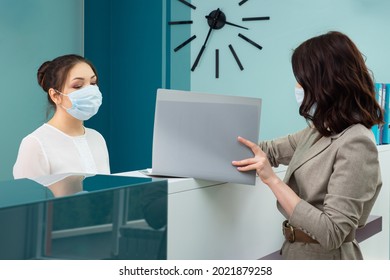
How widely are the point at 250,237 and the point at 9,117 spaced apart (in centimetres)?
271

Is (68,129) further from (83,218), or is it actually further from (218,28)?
(218,28)

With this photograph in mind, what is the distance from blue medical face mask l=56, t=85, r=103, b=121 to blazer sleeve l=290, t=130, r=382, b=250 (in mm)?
1037

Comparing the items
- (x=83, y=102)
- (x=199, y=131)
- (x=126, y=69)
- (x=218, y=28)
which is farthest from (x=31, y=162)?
(x=126, y=69)

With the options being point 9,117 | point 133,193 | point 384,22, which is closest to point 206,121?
point 133,193

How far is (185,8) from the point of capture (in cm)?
398

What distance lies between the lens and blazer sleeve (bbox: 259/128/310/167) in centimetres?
169

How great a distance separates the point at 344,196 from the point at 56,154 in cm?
104

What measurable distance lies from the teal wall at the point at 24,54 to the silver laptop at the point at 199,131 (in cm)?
273

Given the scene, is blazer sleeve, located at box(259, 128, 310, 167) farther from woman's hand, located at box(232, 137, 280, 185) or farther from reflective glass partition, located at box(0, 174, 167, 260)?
reflective glass partition, located at box(0, 174, 167, 260)

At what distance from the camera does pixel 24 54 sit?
383cm

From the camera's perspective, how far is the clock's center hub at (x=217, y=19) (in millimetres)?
3854

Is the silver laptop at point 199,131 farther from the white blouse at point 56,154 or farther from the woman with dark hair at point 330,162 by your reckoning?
the white blouse at point 56,154

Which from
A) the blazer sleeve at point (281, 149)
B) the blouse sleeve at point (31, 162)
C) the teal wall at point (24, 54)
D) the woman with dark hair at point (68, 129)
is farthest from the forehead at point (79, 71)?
the teal wall at point (24, 54)

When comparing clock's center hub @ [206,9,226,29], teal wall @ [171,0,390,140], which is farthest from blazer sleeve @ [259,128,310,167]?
clock's center hub @ [206,9,226,29]
